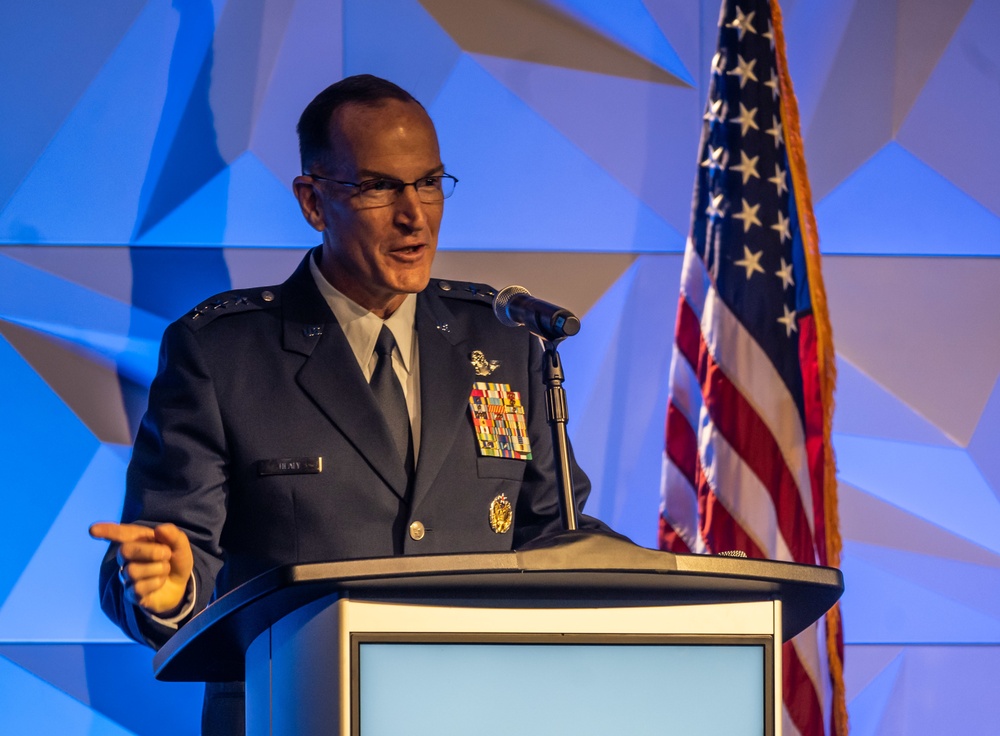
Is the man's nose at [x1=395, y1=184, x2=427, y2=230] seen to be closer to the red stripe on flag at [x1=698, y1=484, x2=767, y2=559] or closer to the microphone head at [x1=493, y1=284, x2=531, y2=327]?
the microphone head at [x1=493, y1=284, x2=531, y2=327]

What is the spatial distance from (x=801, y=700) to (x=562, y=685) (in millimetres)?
1672

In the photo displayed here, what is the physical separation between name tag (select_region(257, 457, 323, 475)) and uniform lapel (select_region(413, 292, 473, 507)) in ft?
0.53

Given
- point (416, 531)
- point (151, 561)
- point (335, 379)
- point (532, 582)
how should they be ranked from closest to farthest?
point (532, 582)
point (151, 561)
point (416, 531)
point (335, 379)

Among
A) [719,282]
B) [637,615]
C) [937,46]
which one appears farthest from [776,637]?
[937,46]

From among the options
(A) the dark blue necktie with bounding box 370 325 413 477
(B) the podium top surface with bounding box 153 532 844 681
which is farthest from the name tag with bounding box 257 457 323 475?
(B) the podium top surface with bounding box 153 532 844 681

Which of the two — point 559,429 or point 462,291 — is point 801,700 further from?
point 559,429

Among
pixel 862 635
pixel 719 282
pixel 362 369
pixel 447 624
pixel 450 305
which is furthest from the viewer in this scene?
pixel 862 635

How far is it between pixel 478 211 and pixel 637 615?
1.99m

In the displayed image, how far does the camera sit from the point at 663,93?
3.03 metres

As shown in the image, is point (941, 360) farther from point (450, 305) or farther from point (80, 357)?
point (80, 357)

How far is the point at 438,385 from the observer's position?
6.48 feet

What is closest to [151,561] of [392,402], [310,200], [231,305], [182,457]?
[182,457]

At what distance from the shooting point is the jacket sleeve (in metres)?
1.79

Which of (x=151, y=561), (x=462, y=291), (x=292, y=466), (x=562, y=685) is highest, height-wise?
(x=462, y=291)
